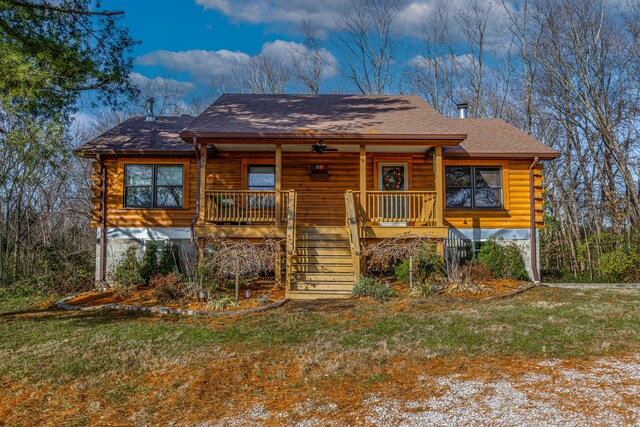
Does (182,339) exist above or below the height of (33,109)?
below

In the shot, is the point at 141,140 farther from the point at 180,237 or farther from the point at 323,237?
the point at 323,237

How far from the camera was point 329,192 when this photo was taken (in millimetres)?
12547

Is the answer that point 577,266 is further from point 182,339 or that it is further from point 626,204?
point 182,339

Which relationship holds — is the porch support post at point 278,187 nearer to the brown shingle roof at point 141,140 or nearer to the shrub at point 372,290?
the shrub at point 372,290

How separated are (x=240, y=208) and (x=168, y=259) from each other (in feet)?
7.51

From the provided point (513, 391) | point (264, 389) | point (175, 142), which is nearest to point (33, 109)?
point (175, 142)

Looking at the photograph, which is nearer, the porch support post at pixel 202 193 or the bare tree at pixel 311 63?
the porch support post at pixel 202 193

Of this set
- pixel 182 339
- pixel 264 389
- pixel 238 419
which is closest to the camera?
pixel 238 419

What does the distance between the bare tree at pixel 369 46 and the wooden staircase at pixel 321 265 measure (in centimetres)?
1550

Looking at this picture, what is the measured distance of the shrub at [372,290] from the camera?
875 centimetres

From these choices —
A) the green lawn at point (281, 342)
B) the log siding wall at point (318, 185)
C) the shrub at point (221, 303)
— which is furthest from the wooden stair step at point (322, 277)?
the log siding wall at point (318, 185)

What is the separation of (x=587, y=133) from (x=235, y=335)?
56.1 feet

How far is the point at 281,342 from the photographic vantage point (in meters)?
5.90

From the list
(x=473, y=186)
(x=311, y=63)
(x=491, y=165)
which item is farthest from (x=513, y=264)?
(x=311, y=63)
